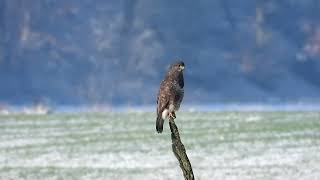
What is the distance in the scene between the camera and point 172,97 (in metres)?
13.8

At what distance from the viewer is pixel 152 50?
424 feet

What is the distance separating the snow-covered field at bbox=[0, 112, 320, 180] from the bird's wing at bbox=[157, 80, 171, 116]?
1358 cm

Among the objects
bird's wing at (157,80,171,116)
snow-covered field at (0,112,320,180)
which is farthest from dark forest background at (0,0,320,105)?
bird's wing at (157,80,171,116)

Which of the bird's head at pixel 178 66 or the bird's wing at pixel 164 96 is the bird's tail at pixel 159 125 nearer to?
the bird's wing at pixel 164 96

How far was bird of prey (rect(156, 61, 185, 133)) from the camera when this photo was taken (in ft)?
44.3

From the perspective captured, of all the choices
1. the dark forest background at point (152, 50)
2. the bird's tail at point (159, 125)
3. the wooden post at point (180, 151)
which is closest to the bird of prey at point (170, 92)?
the bird's tail at point (159, 125)

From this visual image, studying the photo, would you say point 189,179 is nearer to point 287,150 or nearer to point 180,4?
point 287,150

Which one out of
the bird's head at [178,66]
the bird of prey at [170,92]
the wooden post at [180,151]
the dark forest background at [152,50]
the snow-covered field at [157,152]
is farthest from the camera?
the dark forest background at [152,50]

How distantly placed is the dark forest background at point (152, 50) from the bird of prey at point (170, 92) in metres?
99.4

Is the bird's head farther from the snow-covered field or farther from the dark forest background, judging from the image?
the dark forest background

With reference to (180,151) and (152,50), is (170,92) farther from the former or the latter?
(152,50)

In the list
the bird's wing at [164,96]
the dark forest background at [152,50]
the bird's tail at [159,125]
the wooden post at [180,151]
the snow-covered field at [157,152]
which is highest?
the dark forest background at [152,50]

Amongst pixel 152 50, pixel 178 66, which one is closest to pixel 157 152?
pixel 178 66

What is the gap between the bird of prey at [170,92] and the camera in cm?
1349
